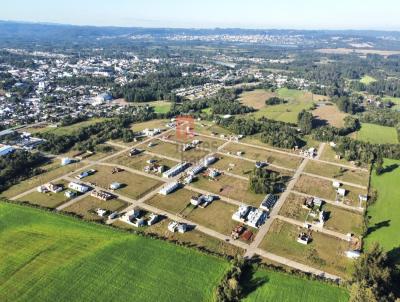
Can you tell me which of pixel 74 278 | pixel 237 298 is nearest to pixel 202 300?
pixel 237 298

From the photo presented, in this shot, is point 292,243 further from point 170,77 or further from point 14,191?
point 170,77

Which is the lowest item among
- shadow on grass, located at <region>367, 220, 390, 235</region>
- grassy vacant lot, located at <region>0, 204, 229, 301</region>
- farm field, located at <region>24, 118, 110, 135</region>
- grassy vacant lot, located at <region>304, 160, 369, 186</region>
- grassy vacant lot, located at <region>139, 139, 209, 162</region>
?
grassy vacant lot, located at <region>0, 204, 229, 301</region>

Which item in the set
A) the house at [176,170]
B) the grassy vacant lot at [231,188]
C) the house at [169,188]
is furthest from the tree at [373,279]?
the house at [176,170]

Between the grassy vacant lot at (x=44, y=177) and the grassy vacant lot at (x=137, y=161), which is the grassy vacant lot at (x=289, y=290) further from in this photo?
the grassy vacant lot at (x=44, y=177)

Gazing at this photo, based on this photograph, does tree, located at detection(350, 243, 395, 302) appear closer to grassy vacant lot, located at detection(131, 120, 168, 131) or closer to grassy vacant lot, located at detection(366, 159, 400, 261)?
grassy vacant lot, located at detection(366, 159, 400, 261)

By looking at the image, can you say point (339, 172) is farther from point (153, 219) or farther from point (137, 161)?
point (137, 161)

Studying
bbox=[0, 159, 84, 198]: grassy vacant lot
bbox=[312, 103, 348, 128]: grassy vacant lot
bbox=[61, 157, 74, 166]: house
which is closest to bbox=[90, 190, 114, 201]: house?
bbox=[0, 159, 84, 198]: grassy vacant lot

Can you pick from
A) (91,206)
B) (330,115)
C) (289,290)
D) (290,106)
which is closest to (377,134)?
(330,115)
